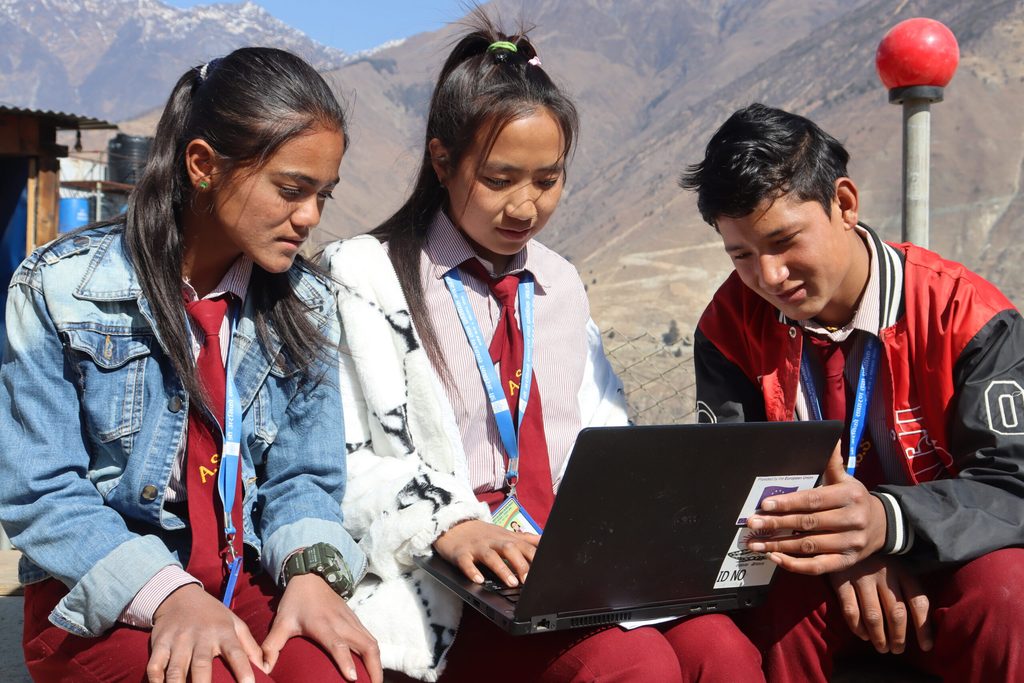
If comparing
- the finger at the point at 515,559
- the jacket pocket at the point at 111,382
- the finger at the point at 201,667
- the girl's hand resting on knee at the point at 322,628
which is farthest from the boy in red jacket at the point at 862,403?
the jacket pocket at the point at 111,382

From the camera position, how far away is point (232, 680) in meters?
1.85

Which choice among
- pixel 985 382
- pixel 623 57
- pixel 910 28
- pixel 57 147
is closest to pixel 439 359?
pixel 985 382

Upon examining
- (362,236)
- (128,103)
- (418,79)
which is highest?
(128,103)

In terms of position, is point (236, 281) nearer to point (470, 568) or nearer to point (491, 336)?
point (491, 336)

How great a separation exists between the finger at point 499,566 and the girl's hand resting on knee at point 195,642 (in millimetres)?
485

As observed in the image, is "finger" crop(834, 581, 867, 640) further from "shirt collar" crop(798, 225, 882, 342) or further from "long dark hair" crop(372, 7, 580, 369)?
"long dark hair" crop(372, 7, 580, 369)

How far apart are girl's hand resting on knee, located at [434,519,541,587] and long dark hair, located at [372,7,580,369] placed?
525 mm

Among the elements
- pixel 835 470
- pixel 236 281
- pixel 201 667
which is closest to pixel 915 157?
pixel 835 470

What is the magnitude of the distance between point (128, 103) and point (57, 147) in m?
202

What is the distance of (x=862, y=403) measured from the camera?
2482 mm

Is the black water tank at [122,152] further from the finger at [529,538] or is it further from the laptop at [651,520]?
the laptop at [651,520]

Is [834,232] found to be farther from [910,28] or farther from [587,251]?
[587,251]

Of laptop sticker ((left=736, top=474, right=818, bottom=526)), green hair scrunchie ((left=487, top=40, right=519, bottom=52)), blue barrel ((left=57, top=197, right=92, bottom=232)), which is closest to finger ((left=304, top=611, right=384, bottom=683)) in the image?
laptop sticker ((left=736, top=474, right=818, bottom=526))

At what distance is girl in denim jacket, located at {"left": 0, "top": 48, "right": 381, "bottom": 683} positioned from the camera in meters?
1.99
